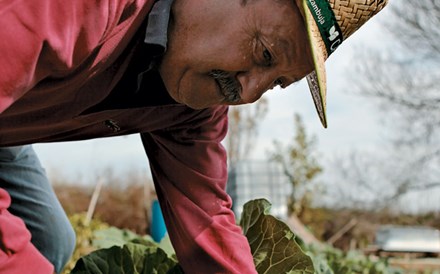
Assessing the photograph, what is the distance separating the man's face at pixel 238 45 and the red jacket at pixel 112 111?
0.41 ft

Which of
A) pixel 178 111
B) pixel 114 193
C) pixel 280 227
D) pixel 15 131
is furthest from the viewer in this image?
pixel 114 193

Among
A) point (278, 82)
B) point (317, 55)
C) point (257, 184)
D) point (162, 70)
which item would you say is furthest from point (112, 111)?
point (257, 184)

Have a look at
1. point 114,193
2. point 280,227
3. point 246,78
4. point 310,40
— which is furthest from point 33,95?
point 114,193

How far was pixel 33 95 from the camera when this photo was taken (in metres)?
2.02

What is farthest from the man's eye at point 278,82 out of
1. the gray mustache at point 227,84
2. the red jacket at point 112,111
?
the red jacket at point 112,111

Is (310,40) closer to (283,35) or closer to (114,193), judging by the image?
(283,35)

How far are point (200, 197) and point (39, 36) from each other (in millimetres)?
1186

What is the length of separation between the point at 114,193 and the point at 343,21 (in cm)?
1335

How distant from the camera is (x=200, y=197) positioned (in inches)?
106

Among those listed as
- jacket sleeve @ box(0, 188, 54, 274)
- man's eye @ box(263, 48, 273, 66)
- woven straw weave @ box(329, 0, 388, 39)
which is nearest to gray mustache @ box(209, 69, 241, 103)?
man's eye @ box(263, 48, 273, 66)

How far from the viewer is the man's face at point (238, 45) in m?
2.07

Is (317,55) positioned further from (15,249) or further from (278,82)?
(15,249)

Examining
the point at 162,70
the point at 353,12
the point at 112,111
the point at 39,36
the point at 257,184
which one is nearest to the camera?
the point at 39,36

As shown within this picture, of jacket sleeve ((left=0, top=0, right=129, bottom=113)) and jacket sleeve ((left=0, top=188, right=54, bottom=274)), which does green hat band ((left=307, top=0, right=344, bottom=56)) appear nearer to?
jacket sleeve ((left=0, top=0, right=129, bottom=113))
